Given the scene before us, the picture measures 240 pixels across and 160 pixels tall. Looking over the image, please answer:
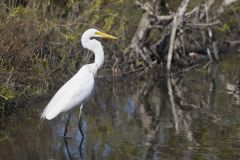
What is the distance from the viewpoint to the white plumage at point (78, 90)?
10.6 m

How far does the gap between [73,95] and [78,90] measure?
4.6 inches

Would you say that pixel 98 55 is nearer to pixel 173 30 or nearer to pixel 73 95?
pixel 73 95

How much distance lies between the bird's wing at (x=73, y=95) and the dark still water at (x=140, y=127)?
51 cm

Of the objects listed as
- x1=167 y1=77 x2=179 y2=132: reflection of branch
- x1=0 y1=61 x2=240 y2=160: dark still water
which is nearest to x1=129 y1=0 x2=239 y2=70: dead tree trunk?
x1=167 y1=77 x2=179 y2=132: reflection of branch

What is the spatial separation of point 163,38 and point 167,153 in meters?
10.5

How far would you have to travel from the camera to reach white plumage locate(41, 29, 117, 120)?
10.6 m

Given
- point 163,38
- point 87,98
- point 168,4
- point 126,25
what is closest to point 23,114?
point 87,98

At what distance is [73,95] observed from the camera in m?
10.8

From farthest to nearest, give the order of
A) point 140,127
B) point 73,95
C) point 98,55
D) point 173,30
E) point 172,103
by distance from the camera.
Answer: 1. point 173,30
2. point 172,103
3. point 140,127
4. point 98,55
5. point 73,95

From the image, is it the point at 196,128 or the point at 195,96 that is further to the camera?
the point at 195,96

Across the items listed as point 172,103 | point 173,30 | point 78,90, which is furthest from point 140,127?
point 173,30

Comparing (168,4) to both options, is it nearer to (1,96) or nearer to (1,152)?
(1,96)

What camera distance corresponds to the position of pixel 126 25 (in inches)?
716

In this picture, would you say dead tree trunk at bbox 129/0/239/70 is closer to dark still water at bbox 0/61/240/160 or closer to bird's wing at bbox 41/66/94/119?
dark still water at bbox 0/61/240/160
